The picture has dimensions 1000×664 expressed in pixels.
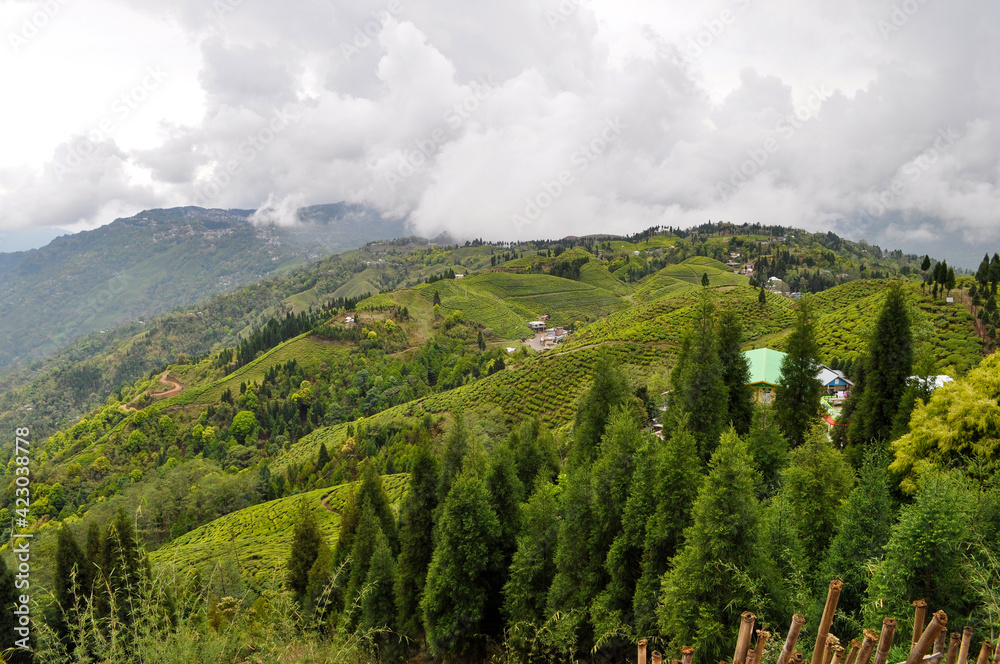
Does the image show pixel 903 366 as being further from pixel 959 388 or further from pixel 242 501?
pixel 242 501

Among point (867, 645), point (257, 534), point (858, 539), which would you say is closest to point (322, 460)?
point (257, 534)

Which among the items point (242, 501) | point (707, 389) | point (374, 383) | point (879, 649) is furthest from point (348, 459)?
point (879, 649)

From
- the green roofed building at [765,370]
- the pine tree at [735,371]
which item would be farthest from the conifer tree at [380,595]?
the green roofed building at [765,370]

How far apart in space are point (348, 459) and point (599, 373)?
217 feet

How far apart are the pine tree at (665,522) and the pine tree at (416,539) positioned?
511 inches

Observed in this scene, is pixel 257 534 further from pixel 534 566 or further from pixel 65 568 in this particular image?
pixel 534 566

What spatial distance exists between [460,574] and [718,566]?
12.7 metres

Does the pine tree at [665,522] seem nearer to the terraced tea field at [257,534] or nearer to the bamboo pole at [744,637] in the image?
the bamboo pole at [744,637]

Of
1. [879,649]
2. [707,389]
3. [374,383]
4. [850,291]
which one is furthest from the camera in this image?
[374,383]

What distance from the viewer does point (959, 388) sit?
19438 mm

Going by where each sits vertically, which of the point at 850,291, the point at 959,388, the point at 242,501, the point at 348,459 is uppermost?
the point at 850,291

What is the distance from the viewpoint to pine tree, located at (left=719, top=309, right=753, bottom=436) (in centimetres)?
2647

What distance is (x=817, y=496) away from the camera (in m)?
18.3

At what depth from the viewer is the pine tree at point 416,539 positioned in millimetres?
24625
